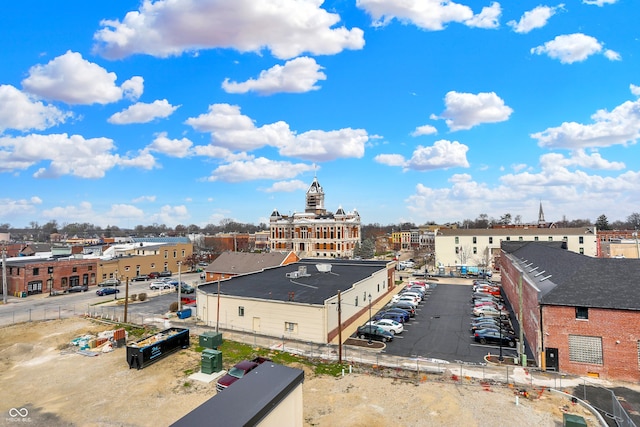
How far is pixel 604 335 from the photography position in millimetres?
22312

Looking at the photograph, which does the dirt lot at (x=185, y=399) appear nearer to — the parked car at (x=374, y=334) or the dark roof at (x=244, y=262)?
the parked car at (x=374, y=334)

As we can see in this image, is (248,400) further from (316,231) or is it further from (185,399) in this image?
(316,231)

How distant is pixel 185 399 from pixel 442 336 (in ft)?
72.5

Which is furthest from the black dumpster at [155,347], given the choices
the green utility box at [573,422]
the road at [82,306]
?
the green utility box at [573,422]

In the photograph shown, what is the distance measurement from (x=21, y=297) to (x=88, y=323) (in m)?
25.3

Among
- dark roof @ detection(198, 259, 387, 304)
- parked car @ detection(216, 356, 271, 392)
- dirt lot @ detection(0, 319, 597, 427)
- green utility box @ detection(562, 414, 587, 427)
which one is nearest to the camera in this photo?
green utility box @ detection(562, 414, 587, 427)

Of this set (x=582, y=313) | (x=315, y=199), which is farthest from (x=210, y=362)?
(x=315, y=199)

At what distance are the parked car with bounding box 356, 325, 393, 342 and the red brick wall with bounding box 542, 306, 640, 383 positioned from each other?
1170cm

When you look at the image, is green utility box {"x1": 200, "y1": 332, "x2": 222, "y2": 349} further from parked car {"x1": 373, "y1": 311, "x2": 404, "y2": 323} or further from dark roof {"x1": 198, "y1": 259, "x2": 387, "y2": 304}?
parked car {"x1": 373, "y1": 311, "x2": 404, "y2": 323}

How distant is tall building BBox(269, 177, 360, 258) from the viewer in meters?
105

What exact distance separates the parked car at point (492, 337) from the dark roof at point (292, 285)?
42.3ft

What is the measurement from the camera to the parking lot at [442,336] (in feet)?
89.4

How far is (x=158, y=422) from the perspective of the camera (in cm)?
1736

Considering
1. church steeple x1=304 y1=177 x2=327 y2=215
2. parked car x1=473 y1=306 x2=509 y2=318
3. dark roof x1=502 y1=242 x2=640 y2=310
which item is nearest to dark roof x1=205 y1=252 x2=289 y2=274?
parked car x1=473 y1=306 x2=509 y2=318
